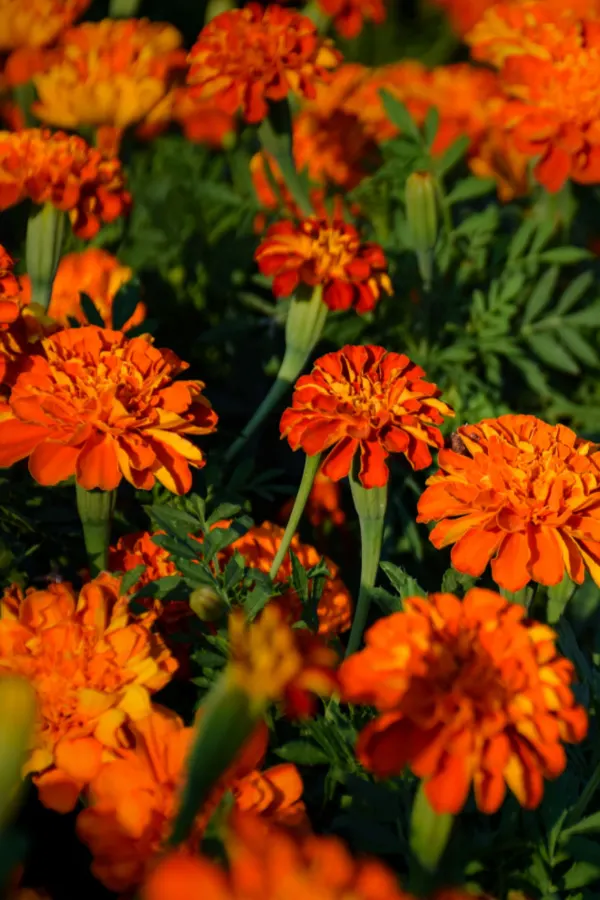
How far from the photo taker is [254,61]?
1.19m

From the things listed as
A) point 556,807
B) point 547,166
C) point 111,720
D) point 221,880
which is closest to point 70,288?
point 547,166

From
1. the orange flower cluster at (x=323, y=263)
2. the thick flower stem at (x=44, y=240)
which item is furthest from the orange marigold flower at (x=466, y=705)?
the thick flower stem at (x=44, y=240)

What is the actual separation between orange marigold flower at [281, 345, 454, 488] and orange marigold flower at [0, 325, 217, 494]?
8 centimetres

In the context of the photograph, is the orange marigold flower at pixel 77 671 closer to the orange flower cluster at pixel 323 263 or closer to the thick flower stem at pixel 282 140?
the orange flower cluster at pixel 323 263

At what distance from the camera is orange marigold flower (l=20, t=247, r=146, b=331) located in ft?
3.88

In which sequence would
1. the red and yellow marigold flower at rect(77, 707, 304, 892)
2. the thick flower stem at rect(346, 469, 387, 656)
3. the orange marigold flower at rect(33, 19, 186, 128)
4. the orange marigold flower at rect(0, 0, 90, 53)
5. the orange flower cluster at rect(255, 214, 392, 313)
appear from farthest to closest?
the orange marigold flower at rect(0, 0, 90, 53) → the orange marigold flower at rect(33, 19, 186, 128) → the orange flower cluster at rect(255, 214, 392, 313) → the thick flower stem at rect(346, 469, 387, 656) → the red and yellow marigold flower at rect(77, 707, 304, 892)

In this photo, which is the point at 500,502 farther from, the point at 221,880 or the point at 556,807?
the point at 221,880

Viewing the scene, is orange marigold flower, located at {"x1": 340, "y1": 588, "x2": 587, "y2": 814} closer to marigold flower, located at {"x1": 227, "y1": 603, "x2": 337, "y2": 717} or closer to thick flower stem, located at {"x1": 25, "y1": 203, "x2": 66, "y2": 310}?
marigold flower, located at {"x1": 227, "y1": 603, "x2": 337, "y2": 717}

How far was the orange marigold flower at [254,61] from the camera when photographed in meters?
1.19

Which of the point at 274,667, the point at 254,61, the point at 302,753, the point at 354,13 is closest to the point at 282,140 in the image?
the point at 254,61

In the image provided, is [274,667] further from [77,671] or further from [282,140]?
[282,140]

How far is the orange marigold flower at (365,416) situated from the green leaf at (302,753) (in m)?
0.20

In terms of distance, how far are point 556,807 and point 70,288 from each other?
82cm

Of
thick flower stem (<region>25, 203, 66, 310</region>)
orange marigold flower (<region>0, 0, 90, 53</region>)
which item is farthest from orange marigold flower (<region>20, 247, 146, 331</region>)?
orange marigold flower (<region>0, 0, 90, 53</region>)
